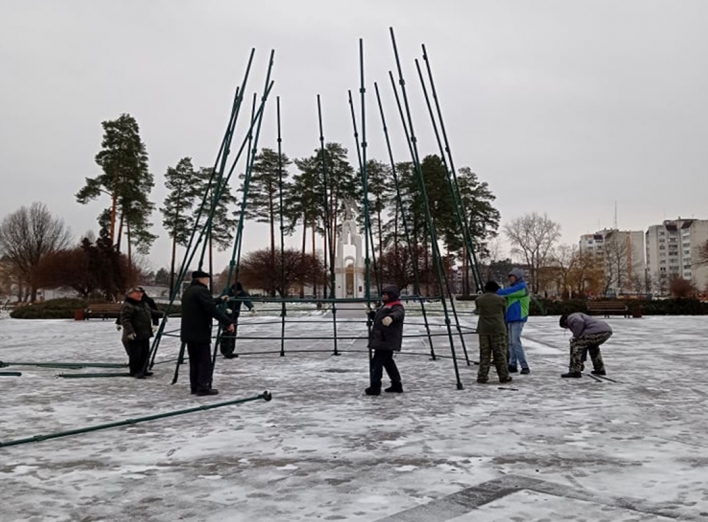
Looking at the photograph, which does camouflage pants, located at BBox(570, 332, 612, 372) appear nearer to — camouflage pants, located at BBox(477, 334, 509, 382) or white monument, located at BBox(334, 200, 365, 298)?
camouflage pants, located at BBox(477, 334, 509, 382)

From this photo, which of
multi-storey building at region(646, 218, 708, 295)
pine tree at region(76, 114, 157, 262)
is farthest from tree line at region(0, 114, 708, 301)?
A: multi-storey building at region(646, 218, 708, 295)

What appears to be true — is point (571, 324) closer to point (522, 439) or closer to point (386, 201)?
point (522, 439)

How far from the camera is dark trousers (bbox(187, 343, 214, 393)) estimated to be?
291 inches

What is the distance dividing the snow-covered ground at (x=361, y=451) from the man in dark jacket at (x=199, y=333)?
228mm

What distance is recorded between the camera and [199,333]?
24.6 ft

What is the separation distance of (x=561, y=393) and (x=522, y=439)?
2518 millimetres

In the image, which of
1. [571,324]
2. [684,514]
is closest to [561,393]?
[571,324]

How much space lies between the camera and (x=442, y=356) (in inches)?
446

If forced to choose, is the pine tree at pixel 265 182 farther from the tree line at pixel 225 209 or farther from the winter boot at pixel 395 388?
the winter boot at pixel 395 388

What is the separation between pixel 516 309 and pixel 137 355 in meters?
5.74

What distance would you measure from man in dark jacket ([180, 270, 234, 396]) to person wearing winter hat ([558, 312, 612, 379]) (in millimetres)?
4808

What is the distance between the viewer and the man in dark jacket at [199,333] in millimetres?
7413

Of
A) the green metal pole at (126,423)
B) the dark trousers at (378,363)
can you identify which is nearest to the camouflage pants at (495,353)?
the dark trousers at (378,363)

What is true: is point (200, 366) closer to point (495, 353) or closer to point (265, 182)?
point (495, 353)
